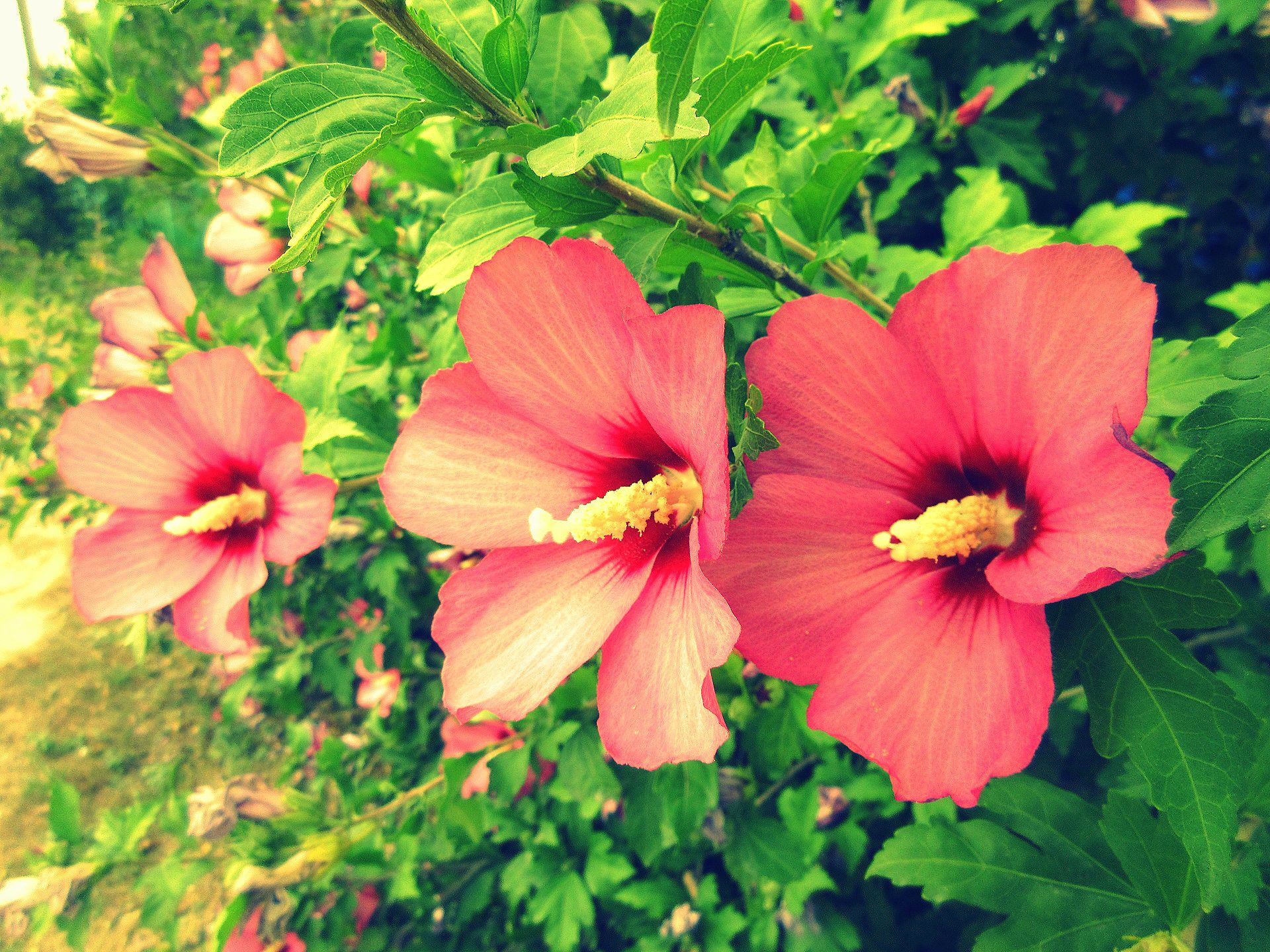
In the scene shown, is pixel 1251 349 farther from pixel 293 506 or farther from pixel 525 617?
pixel 293 506

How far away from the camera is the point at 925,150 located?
6.12 feet

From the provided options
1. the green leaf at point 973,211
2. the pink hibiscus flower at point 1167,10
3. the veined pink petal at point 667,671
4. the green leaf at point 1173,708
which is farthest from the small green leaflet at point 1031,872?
the pink hibiscus flower at point 1167,10

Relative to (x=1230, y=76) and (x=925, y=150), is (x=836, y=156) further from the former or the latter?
(x=1230, y=76)

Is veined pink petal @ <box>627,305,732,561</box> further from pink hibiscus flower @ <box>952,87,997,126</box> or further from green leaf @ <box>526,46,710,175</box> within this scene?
pink hibiscus flower @ <box>952,87,997,126</box>

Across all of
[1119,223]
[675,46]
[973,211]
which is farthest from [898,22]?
[675,46]

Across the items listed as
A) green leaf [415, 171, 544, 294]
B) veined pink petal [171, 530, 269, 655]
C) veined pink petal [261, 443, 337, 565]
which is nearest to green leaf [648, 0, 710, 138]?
green leaf [415, 171, 544, 294]

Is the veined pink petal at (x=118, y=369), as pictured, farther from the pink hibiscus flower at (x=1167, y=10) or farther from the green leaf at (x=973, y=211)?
the pink hibiscus flower at (x=1167, y=10)

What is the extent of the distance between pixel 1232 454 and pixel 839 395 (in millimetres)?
324

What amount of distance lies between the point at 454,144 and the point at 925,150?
1114 millimetres

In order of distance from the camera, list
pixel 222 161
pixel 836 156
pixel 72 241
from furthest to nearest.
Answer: pixel 72 241, pixel 836 156, pixel 222 161

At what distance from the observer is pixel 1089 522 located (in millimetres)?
619

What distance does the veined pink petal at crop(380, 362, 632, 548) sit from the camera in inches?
31.9

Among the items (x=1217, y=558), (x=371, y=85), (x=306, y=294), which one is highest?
(x=371, y=85)

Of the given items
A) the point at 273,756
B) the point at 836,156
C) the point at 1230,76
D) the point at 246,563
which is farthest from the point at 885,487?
the point at 273,756
